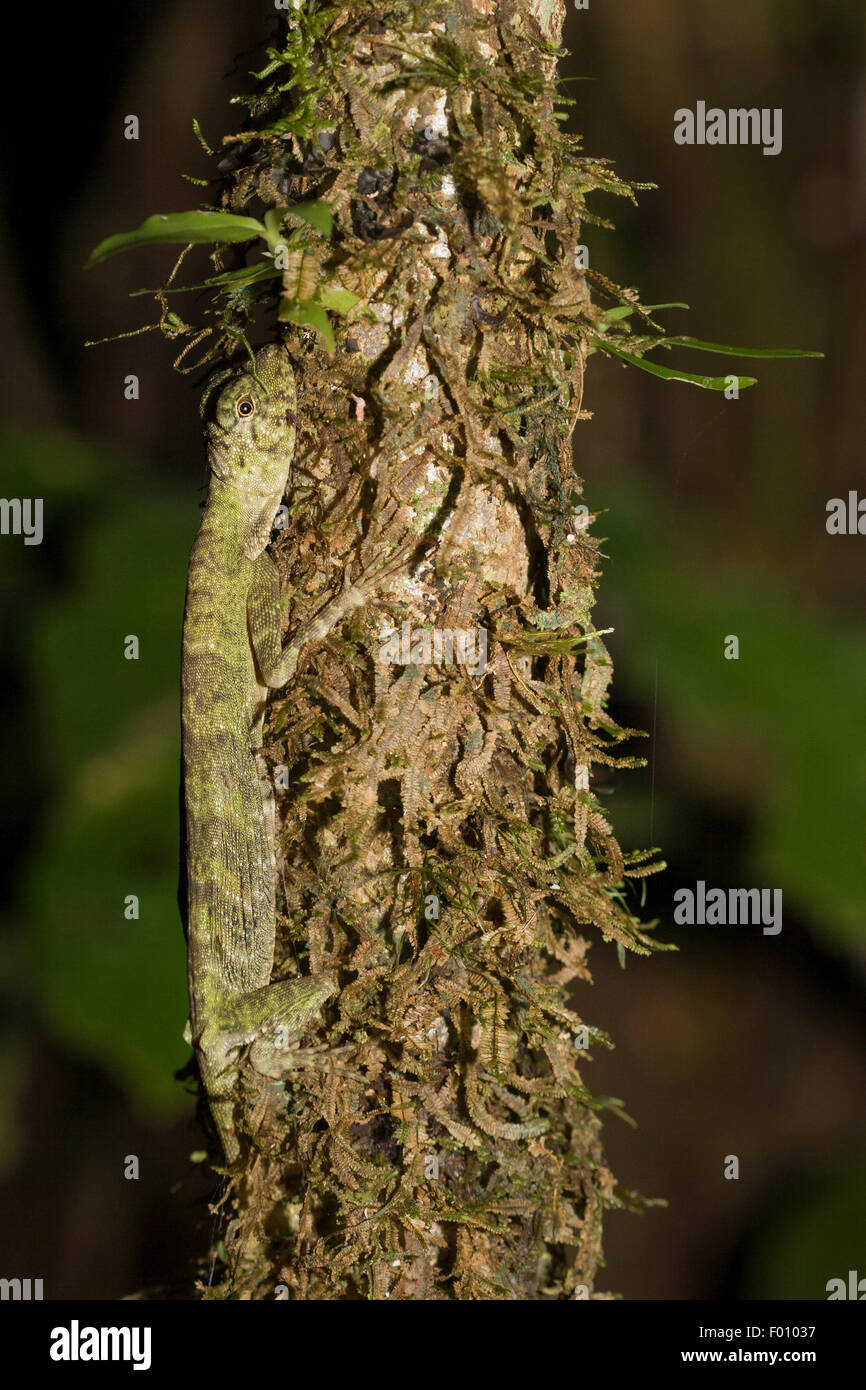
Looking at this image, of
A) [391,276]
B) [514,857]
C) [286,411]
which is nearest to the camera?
[391,276]

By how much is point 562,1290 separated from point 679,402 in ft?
11.5

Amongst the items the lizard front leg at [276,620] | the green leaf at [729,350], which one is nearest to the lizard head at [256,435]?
the lizard front leg at [276,620]

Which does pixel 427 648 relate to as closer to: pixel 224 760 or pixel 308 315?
pixel 308 315

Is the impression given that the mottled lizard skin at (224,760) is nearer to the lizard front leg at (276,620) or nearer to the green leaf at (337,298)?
the lizard front leg at (276,620)

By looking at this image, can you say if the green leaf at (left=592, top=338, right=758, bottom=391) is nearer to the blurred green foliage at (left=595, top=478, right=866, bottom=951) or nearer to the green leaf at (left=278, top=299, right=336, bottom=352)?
the green leaf at (left=278, top=299, right=336, bottom=352)

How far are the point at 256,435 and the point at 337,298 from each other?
1.53 feet

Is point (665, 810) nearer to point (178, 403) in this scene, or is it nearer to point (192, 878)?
point (192, 878)

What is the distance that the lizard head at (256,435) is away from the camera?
5.53 ft

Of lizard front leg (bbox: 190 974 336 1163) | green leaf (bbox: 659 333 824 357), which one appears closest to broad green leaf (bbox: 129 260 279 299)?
green leaf (bbox: 659 333 824 357)

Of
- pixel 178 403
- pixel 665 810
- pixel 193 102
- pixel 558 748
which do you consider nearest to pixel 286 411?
pixel 558 748

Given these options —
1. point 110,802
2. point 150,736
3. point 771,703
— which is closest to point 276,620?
point 150,736

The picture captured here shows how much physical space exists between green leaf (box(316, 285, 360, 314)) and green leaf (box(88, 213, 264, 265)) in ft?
0.35

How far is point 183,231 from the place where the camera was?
1289 millimetres

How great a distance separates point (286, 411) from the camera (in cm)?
167
